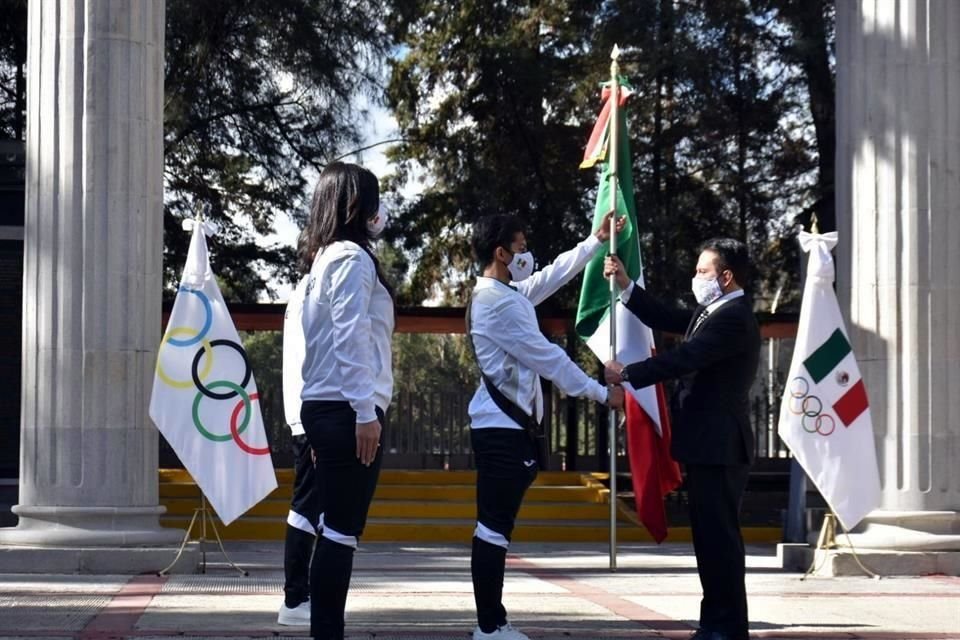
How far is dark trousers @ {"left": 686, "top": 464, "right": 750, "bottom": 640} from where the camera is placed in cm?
650

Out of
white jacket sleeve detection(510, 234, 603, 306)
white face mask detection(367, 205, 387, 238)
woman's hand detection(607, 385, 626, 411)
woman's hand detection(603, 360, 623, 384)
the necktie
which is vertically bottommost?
woman's hand detection(607, 385, 626, 411)

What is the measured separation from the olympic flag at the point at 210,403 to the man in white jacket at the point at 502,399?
452 cm

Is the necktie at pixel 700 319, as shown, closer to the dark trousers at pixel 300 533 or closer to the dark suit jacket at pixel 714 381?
the dark suit jacket at pixel 714 381

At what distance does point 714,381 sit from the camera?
6707 mm

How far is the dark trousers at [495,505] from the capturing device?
6.62 m

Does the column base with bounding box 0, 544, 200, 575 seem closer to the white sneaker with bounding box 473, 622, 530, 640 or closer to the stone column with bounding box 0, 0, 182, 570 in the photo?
the stone column with bounding box 0, 0, 182, 570

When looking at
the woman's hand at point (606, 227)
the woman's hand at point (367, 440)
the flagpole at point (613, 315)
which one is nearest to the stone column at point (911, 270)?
the flagpole at point (613, 315)

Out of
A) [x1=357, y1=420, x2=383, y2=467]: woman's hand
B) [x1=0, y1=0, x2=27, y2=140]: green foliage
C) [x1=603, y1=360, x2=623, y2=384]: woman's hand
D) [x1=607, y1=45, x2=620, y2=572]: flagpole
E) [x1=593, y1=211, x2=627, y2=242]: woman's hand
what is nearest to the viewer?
[x1=357, y1=420, x2=383, y2=467]: woman's hand

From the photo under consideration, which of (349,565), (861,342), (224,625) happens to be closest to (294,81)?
(861,342)

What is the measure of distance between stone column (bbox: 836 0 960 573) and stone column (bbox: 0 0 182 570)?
18.8 feet

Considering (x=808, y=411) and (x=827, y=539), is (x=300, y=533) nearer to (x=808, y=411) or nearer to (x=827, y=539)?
(x=808, y=411)

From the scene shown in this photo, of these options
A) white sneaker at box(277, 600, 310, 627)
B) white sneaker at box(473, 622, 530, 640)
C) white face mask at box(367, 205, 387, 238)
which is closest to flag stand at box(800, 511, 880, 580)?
→ white sneaker at box(473, 622, 530, 640)

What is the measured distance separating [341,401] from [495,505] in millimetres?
1326

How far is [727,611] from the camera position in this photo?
6488 mm
